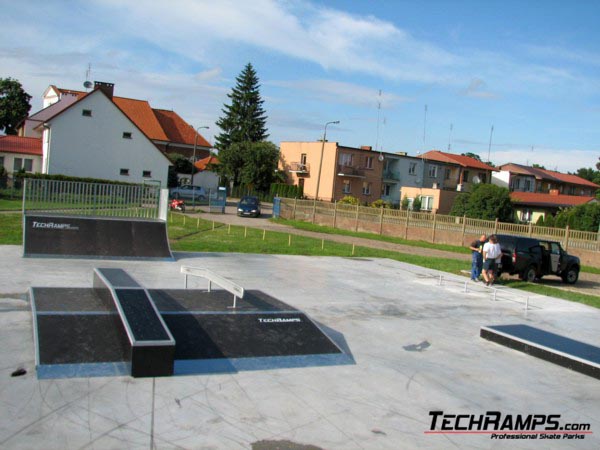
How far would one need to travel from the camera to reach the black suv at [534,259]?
20.3 m

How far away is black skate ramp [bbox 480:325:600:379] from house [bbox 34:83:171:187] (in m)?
37.5

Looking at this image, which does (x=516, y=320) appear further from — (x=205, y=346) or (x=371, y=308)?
(x=205, y=346)

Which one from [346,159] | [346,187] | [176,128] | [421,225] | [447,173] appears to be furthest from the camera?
[176,128]

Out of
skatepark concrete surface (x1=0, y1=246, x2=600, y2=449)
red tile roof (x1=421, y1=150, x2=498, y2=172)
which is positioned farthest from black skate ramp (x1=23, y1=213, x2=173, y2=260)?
red tile roof (x1=421, y1=150, x2=498, y2=172)

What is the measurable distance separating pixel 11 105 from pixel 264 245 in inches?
3144

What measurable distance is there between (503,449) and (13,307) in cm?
809

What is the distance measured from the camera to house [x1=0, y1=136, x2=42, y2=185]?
4862 centimetres

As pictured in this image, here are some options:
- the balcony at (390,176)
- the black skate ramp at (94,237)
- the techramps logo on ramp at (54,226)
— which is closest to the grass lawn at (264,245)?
the black skate ramp at (94,237)

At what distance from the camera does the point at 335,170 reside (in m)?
63.6

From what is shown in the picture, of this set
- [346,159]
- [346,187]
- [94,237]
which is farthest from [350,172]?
[94,237]

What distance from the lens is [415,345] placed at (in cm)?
984

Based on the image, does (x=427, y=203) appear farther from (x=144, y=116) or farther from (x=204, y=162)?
(x=144, y=116)

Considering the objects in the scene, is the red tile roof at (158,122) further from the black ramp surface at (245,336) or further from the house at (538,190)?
the black ramp surface at (245,336)

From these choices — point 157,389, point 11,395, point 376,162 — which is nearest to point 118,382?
point 157,389
